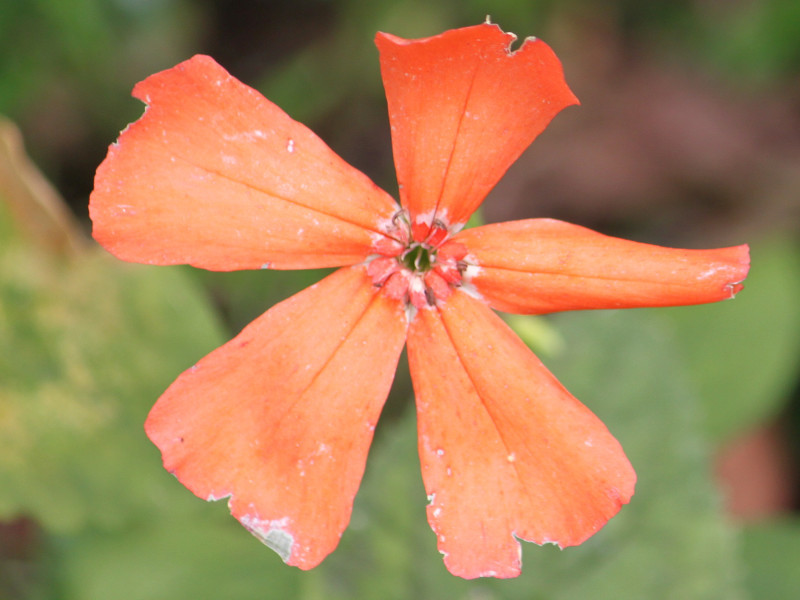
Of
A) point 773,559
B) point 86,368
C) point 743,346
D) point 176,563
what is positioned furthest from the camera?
point 743,346

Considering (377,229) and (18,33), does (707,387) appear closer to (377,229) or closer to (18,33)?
(377,229)

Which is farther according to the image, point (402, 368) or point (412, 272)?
point (402, 368)

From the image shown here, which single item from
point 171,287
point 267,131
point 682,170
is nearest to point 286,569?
point 171,287

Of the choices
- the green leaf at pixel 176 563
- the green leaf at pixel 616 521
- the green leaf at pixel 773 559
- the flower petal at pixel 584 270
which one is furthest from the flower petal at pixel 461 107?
the green leaf at pixel 773 559

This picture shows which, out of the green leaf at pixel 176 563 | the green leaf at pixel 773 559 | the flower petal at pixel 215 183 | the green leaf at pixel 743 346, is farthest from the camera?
the green leaf at pixel 743 346

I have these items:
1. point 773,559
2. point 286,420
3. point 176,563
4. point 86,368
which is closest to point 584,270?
point 286,420

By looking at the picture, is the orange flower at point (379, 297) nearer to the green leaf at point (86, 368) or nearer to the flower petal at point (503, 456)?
the flower petal at point (503, 456)

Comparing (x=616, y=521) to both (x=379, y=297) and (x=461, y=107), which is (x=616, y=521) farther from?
(x=461, y=107)
